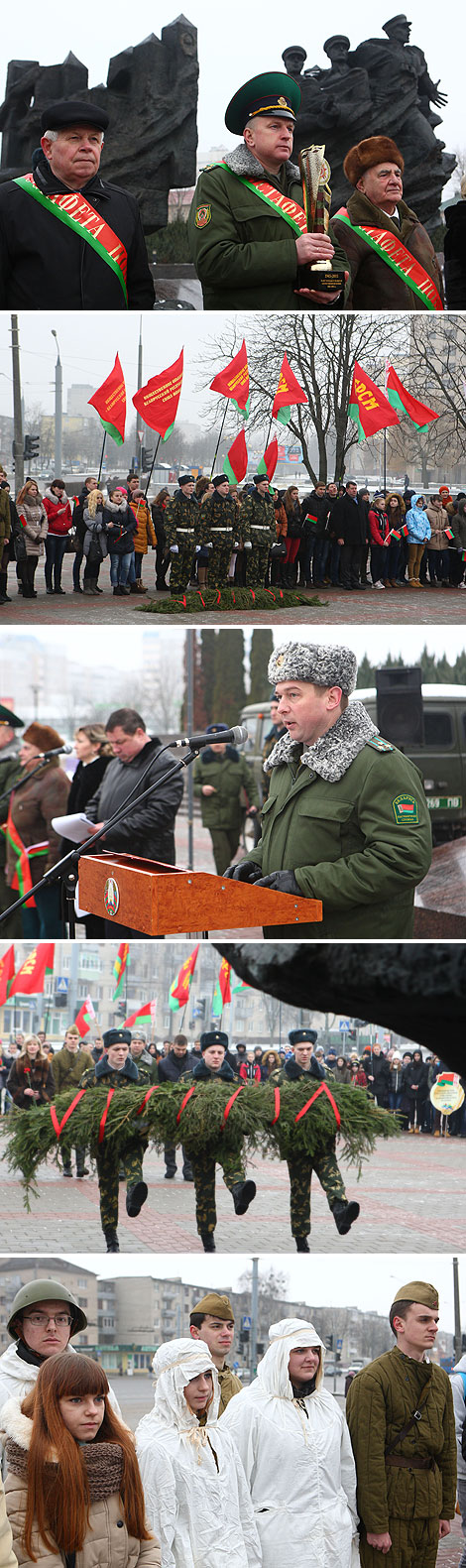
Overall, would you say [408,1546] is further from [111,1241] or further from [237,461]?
[237,461]

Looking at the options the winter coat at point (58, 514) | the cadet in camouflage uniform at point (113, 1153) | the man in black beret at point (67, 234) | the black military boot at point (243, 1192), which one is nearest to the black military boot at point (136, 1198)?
the cadet in camouflage uniform at point (113, 1153)

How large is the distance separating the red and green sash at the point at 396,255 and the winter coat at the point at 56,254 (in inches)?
44.5

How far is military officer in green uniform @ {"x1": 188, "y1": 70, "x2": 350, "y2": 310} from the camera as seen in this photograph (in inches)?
301

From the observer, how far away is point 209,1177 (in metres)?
8.38

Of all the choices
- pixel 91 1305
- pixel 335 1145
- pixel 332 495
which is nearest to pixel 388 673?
pixel 332 495

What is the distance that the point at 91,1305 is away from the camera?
26.9ft

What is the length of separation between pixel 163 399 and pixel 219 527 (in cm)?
64

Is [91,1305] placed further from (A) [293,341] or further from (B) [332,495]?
(A) [293,341]

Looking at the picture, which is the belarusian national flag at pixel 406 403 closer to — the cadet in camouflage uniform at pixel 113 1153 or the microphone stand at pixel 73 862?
the microphone stand at pixel 73 862

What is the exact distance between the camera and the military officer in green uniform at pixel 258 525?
25.9 feet

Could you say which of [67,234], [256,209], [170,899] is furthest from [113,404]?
[170,899]

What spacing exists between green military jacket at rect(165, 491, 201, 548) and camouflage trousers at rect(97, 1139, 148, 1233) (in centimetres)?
301

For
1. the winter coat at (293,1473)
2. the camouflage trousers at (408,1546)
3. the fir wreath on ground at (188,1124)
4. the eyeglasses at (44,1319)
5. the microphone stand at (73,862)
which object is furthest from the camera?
the fir wreath on ground at (188,1124)

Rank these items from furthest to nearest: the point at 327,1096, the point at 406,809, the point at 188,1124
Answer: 1. the point at 327,1096
2. the point at 188,1124
3. the point at 406,809
